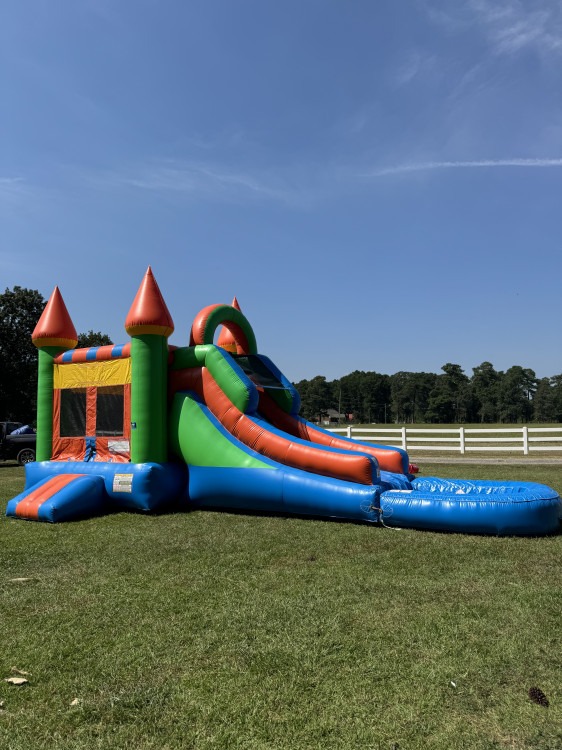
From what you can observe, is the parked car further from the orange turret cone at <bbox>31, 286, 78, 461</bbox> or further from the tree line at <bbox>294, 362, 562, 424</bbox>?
the tree line at <bbox>294, 362, 562, 424</bbox>

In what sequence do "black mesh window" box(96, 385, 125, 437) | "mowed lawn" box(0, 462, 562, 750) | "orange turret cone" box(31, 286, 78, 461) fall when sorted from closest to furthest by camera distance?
"mowed lawn" box(0, 462, 562, 750)
"black mesh window" box(96, 385, 125, 437)
"orange turret cone" box(31, 286, 78, 461)

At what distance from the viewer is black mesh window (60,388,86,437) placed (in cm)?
970

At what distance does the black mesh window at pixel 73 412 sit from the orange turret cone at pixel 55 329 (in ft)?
3.31

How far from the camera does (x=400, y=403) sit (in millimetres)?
113625

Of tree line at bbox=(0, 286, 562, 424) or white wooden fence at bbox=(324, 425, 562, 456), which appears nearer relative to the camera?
white wooden fence at bbox=(324, 425, 562, 456)

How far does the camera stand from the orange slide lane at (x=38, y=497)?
769 centimetres

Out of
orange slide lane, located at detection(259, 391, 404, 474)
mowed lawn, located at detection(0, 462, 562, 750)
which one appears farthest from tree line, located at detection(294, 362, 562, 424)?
mowed lawn, located at detection(0, 462, 562, 750)

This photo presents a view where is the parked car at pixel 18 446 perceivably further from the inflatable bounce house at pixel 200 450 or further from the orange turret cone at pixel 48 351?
the inflatable bounce house at pixel 200 450

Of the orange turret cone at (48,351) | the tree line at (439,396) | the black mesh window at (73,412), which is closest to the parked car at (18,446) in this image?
the orange turret cone at (48,351)

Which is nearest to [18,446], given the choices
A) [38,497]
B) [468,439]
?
[38,497]

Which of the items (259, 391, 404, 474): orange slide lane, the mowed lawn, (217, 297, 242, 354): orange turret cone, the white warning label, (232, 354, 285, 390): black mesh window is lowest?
the mowed lawn

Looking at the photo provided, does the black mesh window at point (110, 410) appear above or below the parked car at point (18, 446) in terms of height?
above

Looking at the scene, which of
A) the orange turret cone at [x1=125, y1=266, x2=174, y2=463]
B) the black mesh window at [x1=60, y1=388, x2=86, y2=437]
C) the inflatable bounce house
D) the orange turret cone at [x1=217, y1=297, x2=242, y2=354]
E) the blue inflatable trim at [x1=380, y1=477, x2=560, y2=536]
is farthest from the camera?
the orange turret cone at [x1=217, y1=297, x2=242, y2=354]

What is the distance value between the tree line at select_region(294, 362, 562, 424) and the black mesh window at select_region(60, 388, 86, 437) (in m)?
87.0
